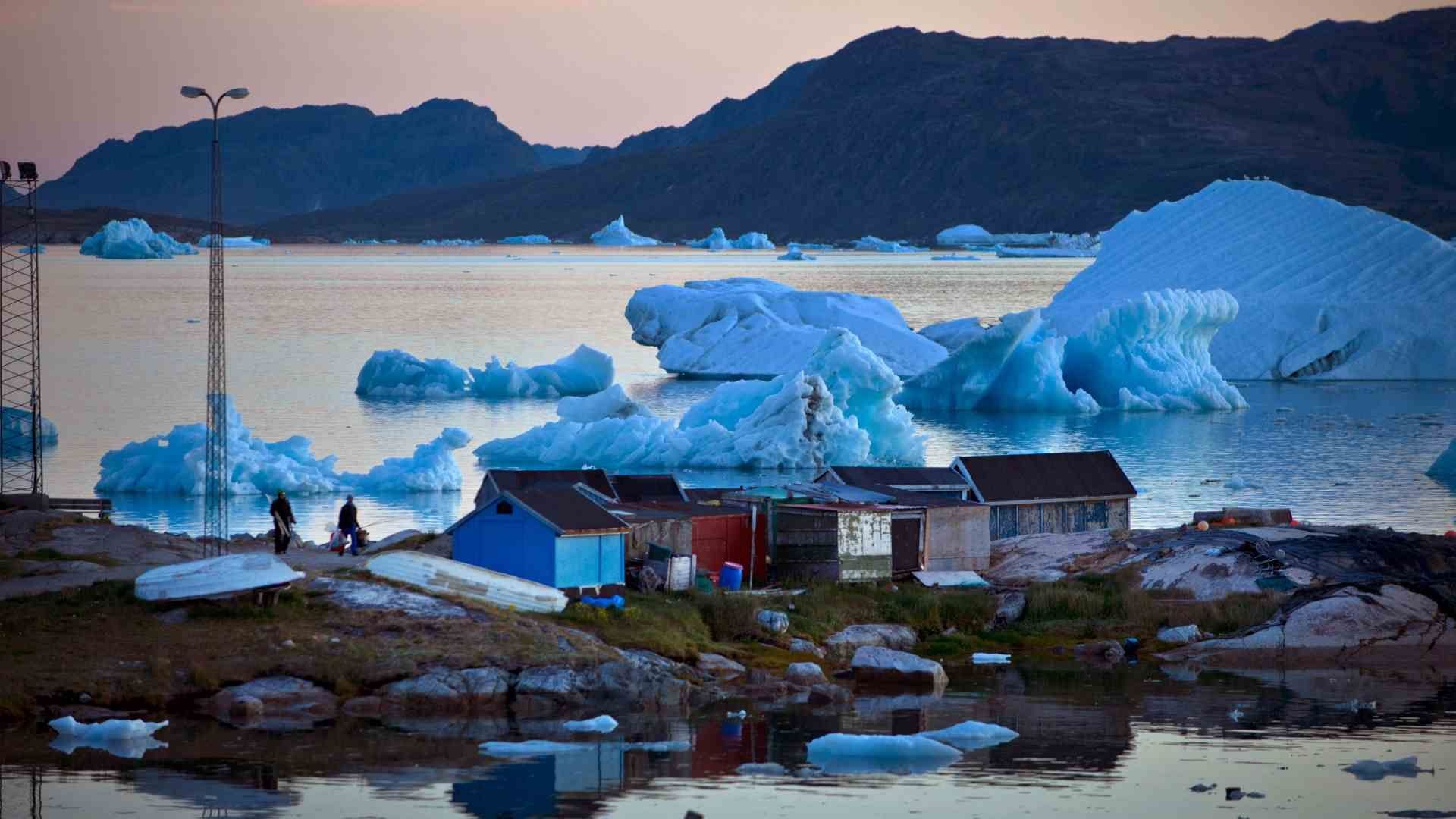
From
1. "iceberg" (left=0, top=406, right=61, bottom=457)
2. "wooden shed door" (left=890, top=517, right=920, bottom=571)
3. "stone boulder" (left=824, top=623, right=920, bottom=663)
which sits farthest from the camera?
"iceberg" (left=0, top=406, right=61, bottom=457)

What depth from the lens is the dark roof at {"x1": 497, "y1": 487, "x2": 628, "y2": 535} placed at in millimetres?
21562

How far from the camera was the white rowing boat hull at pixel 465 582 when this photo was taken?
801 inches

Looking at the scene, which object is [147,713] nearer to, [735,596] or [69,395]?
[735,596]

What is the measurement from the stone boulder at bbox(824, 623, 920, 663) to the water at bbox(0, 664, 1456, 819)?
5.55 ft

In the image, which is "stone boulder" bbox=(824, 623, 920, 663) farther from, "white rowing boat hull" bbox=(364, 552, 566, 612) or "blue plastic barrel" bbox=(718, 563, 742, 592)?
"white rowing boat hull" bbox=(364, 552, 566, 612)

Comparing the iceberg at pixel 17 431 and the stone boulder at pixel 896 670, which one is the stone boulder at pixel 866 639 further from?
the iceberg at pixel 17 431

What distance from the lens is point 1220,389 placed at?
51719 mm

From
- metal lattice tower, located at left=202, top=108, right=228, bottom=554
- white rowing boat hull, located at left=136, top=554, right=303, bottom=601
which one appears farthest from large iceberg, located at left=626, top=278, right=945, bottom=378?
white rowing boat hull, located at left=136, top=554, right=303, bottom=601

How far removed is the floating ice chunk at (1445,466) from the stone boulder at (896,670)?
72.5ft

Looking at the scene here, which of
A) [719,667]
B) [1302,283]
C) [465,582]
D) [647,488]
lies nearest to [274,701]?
[465,582]

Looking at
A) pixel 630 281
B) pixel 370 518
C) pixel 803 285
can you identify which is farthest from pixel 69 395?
pixel 630 281

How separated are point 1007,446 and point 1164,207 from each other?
20012mm

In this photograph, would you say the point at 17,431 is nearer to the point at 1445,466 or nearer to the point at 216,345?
the point at 216,345

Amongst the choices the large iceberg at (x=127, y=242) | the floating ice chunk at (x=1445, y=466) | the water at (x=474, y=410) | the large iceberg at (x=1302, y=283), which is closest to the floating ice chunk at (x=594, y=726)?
the water at (x=474, y=410)
